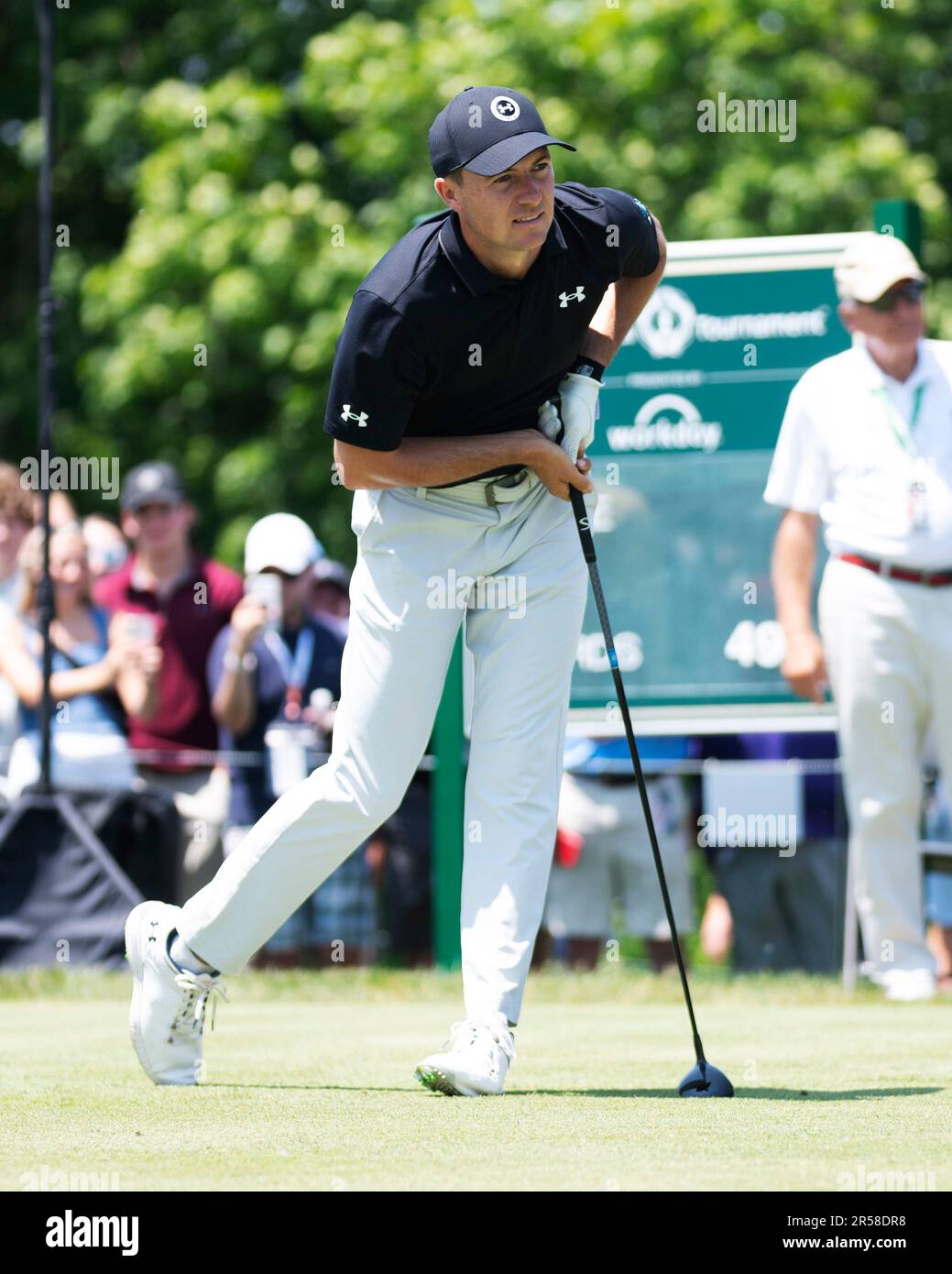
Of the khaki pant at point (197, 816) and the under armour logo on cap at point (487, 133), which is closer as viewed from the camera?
the under armour logo on cap at point (487, 133)

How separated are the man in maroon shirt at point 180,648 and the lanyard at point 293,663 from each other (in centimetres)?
26

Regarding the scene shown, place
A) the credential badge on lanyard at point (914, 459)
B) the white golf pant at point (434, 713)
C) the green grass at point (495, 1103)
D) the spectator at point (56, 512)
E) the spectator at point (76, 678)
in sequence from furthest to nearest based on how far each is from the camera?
the spectator at point (56, 512), the spectator at point (76, 678), the credential badge on lanyard at point (914, 459), the white golf pant at point (434, 713), the green grass at point (495, 1103)

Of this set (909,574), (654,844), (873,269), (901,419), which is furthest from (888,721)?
(654,844)

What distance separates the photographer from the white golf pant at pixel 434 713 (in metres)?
5.46

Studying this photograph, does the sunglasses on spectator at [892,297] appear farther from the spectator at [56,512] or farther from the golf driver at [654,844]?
the spectator at [56,512]

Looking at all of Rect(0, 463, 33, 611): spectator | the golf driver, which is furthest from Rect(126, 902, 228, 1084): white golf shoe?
Rect(0, 463, 33, 611): spectator

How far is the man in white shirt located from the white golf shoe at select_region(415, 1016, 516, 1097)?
3.60 meters

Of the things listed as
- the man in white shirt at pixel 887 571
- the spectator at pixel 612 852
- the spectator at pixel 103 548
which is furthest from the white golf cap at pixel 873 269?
the spectator at pixel 103 548

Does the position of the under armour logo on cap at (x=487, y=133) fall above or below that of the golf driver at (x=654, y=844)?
above

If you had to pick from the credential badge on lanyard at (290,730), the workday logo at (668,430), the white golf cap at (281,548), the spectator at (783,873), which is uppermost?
the workday logo at (668,430)

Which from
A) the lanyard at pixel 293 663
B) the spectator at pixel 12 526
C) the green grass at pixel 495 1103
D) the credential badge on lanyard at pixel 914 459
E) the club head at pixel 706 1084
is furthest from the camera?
the spectator at pixel 12 526

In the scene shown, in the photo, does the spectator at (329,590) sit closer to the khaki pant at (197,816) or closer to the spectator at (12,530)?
the khaki pant at (197,816)

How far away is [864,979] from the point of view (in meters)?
9.59

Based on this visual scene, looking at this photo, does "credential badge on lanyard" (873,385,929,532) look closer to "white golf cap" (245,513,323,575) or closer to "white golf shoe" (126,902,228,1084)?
"white golf cap" (245,513,323,575)
